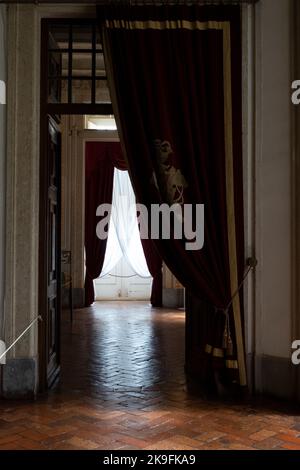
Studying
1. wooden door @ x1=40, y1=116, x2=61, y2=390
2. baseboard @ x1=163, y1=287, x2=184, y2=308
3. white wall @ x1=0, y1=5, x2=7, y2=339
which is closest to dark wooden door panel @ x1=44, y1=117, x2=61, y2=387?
wooden door @ x1=40, y1=116, x2=61, y2=390

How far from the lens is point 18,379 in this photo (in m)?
3.52

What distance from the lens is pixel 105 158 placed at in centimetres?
828

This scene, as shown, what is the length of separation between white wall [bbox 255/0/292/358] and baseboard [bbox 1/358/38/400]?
1578mm

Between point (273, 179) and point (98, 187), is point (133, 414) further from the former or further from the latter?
point (98, 187)

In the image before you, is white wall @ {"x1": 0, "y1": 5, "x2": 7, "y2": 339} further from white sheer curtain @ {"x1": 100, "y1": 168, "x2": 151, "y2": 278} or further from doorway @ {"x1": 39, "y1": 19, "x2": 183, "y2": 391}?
white sheer curtain @ {"x1": 100, "y1": 168, "x2": 151, "y2": 278}

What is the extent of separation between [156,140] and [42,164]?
832mm

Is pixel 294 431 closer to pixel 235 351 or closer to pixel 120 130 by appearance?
pixel 235 351

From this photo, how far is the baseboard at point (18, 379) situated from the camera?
3512 millimetres

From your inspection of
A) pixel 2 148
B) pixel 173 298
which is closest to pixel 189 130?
pixel 2 148

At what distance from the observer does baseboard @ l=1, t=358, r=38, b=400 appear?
3512 millimetres

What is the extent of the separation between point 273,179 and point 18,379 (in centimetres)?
223

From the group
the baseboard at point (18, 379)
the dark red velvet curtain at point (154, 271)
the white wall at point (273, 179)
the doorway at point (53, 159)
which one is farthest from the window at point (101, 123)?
the baseboard at point (18, 379)

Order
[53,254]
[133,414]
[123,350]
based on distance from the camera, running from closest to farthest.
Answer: [133,414] → [53,254] → [123,350]

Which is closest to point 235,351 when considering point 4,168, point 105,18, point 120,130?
point 120,130
